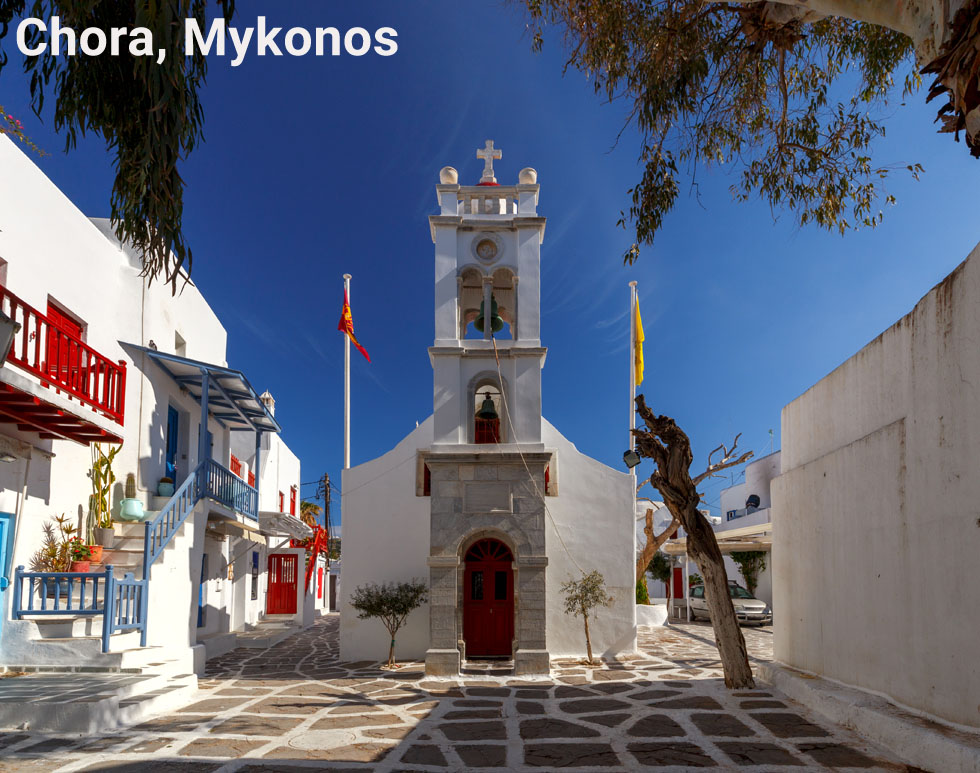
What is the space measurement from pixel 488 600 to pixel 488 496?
2.14 meters

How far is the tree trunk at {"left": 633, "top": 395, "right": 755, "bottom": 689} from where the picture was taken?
1143 cm

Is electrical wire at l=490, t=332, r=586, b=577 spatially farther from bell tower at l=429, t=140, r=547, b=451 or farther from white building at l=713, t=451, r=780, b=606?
white building at l=713, t=451, r=780, b=606

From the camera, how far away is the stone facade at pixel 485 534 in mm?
13641

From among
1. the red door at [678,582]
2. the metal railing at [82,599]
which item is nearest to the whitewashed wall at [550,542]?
the metal railing at [82,599]

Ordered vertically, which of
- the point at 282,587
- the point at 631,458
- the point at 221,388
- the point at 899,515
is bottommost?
the point at 282,587

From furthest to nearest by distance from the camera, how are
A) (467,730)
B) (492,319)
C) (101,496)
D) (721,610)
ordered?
(492,319), (101,496), (721,610), (467,730)

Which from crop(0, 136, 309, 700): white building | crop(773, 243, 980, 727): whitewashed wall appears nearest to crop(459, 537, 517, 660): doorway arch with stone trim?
crop(0, 136, 309, 700): white building

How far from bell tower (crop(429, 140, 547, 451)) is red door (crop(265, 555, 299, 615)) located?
1462cm

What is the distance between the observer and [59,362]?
34.1 feet

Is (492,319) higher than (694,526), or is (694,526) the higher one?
(492,319)

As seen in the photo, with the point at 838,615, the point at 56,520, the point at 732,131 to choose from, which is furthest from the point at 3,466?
Answer: the point at 838,615

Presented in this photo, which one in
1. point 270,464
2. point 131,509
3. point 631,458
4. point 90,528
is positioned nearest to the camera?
point 90,528

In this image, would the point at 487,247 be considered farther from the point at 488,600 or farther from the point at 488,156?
the point at 488,600

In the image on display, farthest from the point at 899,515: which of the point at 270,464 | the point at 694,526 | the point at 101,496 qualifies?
the point at 270,464
